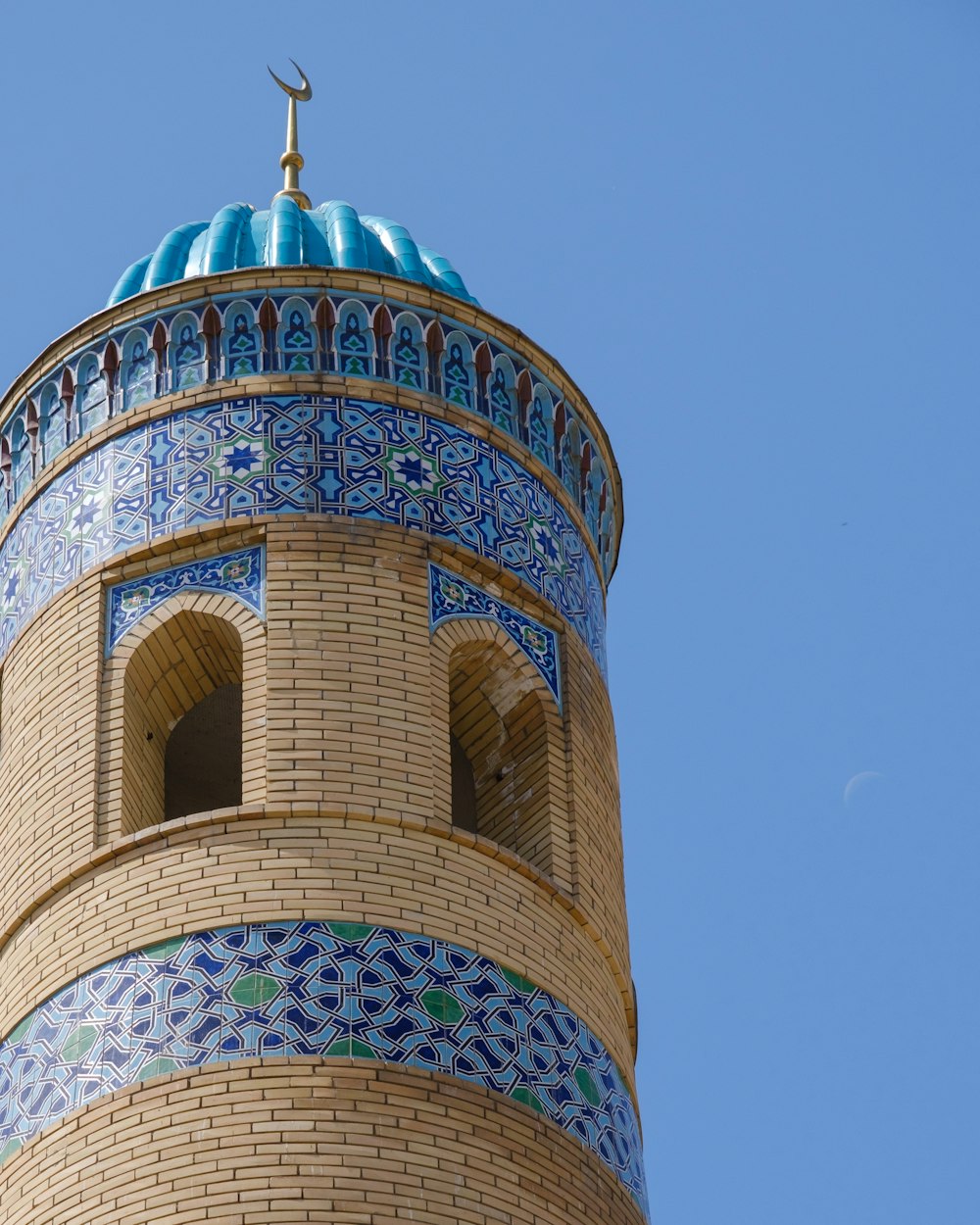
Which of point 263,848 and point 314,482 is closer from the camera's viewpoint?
point 263,848

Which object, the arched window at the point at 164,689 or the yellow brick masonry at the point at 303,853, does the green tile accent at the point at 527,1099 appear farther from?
the arched window at the point at 164,689

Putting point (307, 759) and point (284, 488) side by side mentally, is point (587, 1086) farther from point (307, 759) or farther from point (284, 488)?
point (284, 488)

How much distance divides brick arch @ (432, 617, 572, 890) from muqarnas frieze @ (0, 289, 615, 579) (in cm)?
105

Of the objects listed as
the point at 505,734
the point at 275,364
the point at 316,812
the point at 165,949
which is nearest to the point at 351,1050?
the point at 165,949

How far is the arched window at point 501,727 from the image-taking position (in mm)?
11078

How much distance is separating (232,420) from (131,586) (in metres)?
0.75

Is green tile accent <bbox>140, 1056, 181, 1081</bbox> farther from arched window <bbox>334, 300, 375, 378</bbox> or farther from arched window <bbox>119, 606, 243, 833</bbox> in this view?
arched window <bbox>334, 300, 375, 378</bbox>

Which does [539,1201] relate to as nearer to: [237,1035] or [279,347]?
[237,1035]

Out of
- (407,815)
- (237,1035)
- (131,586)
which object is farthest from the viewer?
(131,586)

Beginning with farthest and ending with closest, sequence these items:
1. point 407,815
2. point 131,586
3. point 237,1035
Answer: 1. point 131,586
2. point 407,815
3. point 237,1035

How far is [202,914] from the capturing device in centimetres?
1003

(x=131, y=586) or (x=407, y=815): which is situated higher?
(x=131, y=586)

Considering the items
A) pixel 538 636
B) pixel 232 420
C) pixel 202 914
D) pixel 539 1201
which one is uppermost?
pixel 232 420

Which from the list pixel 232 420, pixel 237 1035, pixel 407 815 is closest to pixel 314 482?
pixel 232 420
